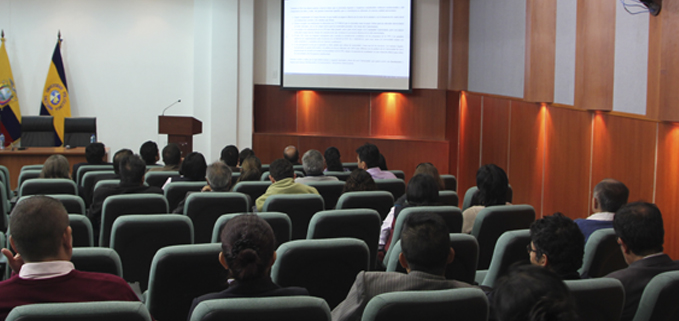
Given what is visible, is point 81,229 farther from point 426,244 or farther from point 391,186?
point 391,186

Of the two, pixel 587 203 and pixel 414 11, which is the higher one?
pixel 414 11

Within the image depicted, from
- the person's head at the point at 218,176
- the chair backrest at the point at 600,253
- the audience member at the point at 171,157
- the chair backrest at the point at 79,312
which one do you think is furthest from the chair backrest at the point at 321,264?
the audience member at the point at 171,157

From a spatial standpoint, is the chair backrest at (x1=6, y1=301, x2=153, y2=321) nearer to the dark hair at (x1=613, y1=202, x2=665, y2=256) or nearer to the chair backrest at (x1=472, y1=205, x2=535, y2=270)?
the dark hair at (x1=613, y1=202, x2=665, y2=256)

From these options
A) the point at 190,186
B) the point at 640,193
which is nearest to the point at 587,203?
the point at 640,193

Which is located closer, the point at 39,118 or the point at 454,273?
the point at 454,273

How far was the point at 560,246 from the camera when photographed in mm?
2281

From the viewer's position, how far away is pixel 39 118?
31.2 feet

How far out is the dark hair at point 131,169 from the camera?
438 centimetres

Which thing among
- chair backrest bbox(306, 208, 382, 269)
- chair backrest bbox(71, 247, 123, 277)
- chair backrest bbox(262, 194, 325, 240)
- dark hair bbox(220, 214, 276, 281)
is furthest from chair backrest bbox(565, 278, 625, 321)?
chair backrest bbox(262, 194, 325, 240)

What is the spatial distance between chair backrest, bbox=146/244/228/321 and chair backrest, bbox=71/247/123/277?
0.16 m

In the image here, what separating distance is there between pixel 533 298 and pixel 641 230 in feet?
4.97

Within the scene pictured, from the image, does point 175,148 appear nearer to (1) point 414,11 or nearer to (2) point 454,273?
(2) point 454,273

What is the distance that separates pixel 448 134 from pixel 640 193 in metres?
5.90

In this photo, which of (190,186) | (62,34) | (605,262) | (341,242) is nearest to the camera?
(341,242)
